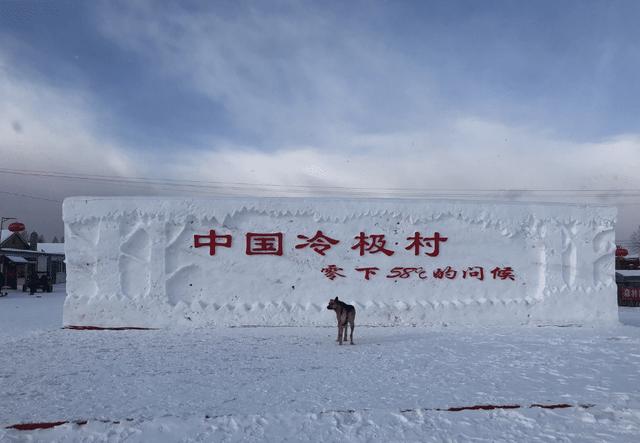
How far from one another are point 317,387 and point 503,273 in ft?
22.0

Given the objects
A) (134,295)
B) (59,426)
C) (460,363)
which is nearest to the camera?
(59,426)

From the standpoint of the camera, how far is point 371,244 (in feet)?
33.5

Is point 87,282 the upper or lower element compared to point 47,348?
upper

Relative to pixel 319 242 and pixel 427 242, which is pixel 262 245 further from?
pixel 427 242

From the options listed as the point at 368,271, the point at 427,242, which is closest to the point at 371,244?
the point at 368,271

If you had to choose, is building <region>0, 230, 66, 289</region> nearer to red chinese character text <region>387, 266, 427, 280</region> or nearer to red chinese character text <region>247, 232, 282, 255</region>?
red chinese character text <region>247, 232, 282, 255</region>

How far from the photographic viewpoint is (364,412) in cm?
444

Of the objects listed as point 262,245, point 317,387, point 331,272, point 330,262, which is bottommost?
point 317,387

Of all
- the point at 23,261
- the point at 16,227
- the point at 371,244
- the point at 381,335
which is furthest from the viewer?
the point at 23,261

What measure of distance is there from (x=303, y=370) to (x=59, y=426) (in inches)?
119

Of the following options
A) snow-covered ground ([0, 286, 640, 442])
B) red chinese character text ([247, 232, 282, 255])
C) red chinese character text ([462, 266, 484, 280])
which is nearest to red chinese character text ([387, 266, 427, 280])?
A: red chinese character text ([462, 266, 484, 280])

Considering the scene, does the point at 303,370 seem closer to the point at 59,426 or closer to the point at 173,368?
Answer: the point at 173,368

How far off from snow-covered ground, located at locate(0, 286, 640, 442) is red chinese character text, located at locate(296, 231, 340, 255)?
6.97ft

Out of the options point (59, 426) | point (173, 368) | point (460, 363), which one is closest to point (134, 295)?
point (173, 368)
